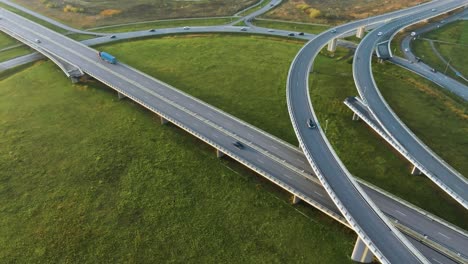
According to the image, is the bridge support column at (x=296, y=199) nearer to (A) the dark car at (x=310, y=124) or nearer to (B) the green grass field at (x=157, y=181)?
(B) the green grass field at (x=157, y=181)

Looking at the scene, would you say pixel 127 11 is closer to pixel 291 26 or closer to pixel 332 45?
pixel 291 26

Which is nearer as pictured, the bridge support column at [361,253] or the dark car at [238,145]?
the bridge support column at [361,253]

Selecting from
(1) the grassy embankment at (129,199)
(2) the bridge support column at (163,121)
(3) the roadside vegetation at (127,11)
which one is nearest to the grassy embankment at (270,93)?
(1) the grassy embankment at (129,199)

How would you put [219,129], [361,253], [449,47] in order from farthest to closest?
Result: [449,47]
[219,129]
[361,253]

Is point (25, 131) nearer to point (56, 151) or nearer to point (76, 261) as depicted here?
point (56, 151)

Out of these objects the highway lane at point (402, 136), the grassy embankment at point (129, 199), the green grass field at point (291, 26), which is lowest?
the grassy embankment at point (129, 199)

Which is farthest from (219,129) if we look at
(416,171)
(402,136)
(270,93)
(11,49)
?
(11,49)

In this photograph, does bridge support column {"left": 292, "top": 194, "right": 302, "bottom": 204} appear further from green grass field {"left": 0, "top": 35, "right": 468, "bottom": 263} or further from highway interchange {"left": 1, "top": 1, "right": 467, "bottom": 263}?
highway interchange {"left": 1, "top": 1, "right": 467, "bottom": 263}
